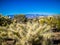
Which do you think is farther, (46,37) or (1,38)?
(1,38)

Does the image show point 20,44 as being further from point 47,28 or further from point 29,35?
point 47,28

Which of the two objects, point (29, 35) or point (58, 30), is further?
point (58, 30)

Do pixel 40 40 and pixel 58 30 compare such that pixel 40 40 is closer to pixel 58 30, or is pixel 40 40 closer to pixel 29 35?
pixel 29 35

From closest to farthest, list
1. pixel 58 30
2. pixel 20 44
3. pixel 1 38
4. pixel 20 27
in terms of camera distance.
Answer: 1. pixel 20 44
2. pixel 20 27
3. pixel 1 38
4. pixel 58 30

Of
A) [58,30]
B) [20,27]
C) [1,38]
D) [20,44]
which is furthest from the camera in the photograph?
[58,30]

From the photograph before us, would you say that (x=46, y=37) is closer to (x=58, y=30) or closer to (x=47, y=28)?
(x=47, y=28)

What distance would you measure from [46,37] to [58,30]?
5806 mm

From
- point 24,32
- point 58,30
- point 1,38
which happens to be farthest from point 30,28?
point 58,30

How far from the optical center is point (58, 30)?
1084cm

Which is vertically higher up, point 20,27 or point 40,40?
point 20,27

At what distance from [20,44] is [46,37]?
746 mm

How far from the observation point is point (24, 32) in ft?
17.4

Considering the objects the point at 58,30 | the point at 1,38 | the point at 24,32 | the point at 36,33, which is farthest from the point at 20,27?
the point at 58,30

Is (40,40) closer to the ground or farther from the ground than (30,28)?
closer to the ground
